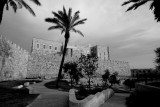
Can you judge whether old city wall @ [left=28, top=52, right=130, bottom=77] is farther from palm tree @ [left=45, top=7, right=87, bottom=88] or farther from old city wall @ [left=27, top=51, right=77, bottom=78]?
palm tree @ [left=45, top=7, right=87, bottom=88]

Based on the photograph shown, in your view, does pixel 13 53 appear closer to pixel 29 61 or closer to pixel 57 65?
pixel 29 61

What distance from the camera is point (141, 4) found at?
11859mm

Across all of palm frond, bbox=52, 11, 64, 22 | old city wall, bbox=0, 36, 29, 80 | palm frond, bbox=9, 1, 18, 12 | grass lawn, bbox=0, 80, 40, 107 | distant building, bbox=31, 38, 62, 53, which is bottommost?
grass lawn, bbox=0, 80, 40, 107

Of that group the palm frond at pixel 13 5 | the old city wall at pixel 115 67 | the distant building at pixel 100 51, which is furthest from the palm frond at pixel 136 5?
the distant building at pixel 100 51

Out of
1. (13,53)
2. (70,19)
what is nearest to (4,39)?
(13,53)

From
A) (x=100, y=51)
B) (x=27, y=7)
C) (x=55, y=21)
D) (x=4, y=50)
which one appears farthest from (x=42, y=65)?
(x=100, y=51)

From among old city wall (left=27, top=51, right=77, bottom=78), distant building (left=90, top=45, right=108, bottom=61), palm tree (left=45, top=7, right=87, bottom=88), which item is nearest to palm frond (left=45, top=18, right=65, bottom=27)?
palm tree (left=45, top=7, right=87, bottom=88)

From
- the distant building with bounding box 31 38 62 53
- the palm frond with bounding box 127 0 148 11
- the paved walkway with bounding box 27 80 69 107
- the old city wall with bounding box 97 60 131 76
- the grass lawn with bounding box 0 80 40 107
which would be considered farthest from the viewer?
the old city wall with bounding box 97 60 131 76

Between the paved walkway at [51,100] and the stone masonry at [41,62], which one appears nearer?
the paved walkway at [51,100]

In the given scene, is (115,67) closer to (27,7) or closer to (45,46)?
(45,46)

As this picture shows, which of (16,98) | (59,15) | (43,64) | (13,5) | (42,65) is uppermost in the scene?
(59,15)

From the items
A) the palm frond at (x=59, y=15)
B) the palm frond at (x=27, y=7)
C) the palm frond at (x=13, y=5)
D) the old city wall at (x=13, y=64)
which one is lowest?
the old city wall at (x=13, y=64)

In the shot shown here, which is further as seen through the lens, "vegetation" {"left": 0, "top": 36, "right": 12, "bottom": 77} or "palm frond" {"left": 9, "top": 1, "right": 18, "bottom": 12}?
"vegetation" {"left": 0, "top": 36, "right": 12, "bottom": 77}

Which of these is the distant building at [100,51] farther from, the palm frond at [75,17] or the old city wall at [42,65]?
the palm frond at [75,17]
